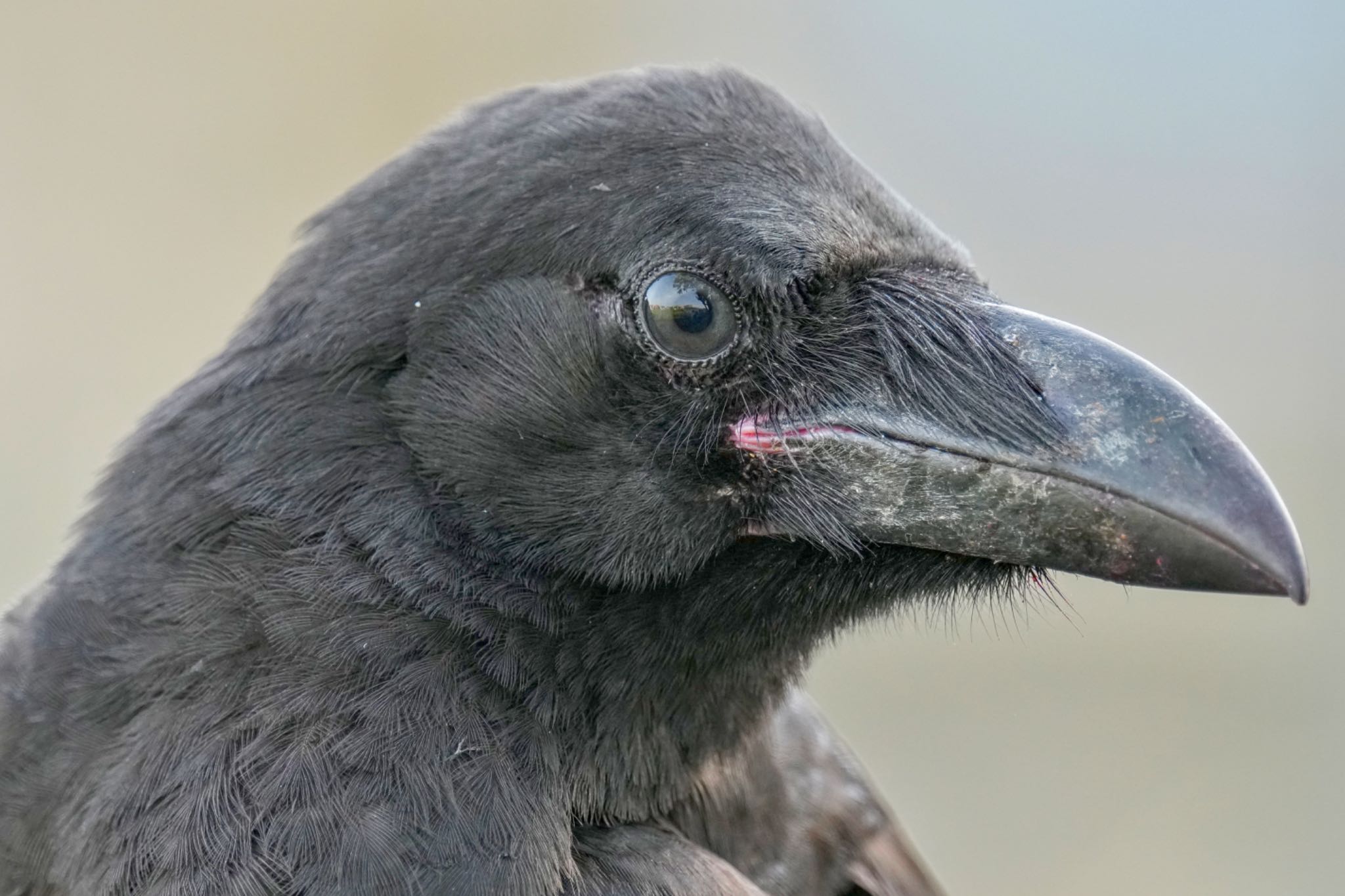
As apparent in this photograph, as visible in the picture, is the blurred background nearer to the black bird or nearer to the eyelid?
the black bird

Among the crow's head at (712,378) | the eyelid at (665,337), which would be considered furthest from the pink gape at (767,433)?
the eyelid at (665,337)

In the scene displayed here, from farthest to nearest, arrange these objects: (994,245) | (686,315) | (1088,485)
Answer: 1. (994,245)
2. (686,315)
3. (1088,485)

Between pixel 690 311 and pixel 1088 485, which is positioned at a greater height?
pixel 690 311

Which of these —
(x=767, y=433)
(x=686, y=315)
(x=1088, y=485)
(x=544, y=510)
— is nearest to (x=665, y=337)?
(x=686, y=315)

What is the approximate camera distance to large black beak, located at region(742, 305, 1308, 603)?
7.91 feet

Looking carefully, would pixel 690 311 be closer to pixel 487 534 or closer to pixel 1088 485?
pixel 487 534

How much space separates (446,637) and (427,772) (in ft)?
0.76

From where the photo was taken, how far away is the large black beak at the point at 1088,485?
7.91ft

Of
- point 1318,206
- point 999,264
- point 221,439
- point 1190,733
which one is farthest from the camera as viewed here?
point 1318,206

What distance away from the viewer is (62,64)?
1129 centimetres

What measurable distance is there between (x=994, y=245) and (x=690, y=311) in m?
9.32

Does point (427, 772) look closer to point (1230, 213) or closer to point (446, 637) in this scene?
point (446, 637)

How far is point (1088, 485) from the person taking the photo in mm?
2465

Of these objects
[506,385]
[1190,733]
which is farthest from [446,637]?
[1190,733]
